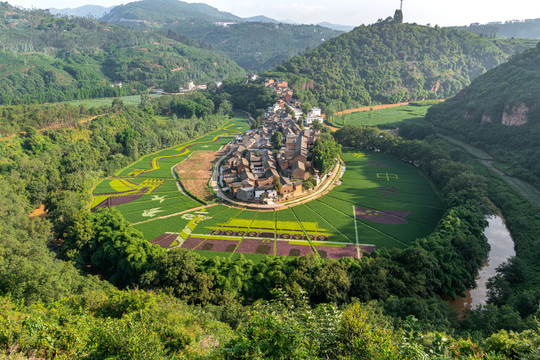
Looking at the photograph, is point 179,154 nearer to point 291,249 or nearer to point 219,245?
point 219,245

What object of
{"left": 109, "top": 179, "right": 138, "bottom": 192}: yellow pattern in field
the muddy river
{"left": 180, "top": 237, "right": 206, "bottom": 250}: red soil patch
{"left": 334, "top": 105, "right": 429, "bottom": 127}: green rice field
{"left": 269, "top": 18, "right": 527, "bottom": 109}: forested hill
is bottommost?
the muddy river

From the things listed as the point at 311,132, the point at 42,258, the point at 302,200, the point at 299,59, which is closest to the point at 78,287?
the point at 42,258

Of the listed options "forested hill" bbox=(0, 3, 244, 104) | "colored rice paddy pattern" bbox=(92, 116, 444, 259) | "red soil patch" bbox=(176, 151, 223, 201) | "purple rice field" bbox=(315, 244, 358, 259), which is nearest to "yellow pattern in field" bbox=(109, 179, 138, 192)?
"colored rice paddy pattern" bbox=(92, 116, 444, 259)

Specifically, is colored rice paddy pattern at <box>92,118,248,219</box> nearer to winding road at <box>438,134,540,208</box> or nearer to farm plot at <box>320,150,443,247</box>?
farm plot at <box>320,150,443,247</box>

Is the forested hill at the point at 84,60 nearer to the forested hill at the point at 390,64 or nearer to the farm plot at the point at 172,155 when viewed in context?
the forested hill at the point at 390,64

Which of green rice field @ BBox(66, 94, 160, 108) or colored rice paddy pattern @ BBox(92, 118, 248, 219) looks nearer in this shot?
colored rice paddy pattern @ BBox(92, 118, 248, 219)

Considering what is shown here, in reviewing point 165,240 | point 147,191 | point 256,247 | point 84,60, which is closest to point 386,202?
point 256,247

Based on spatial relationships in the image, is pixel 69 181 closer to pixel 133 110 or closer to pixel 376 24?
pixel 133 110
